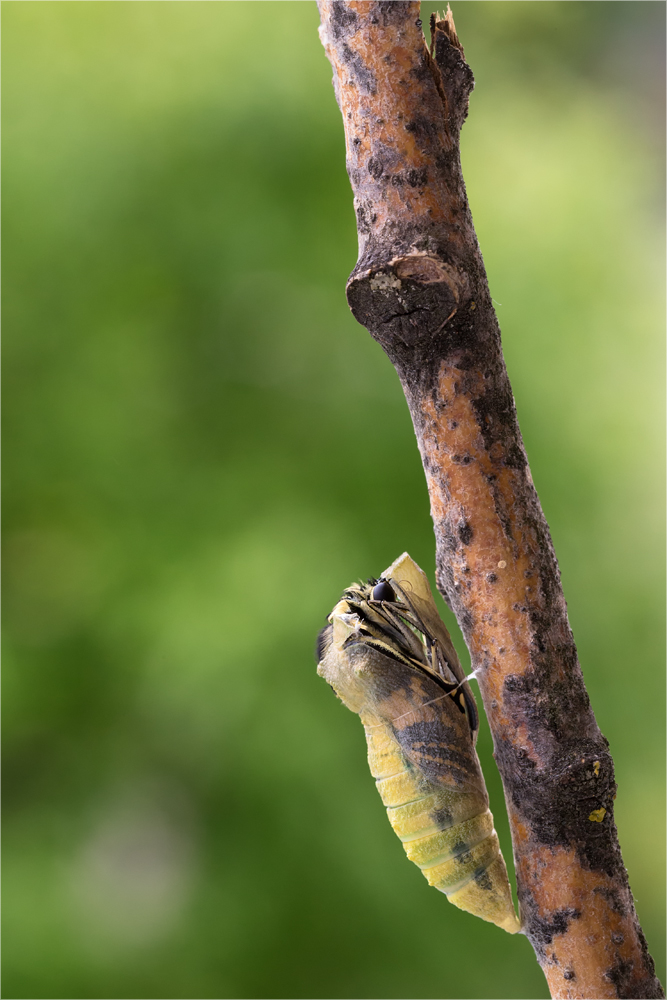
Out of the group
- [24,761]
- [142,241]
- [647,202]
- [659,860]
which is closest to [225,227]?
[142,241]

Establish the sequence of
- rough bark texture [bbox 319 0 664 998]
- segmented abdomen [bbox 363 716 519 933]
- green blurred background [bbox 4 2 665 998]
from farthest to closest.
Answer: green blurred background [bbox 4 2 665 998] → segmented abdomen [bbox 363 716 519 933] → rough bark texture [bbox 319 0 664 998]

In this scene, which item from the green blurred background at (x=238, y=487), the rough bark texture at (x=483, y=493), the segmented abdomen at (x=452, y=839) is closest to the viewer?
the rough bark texture at (x=483, y=493)

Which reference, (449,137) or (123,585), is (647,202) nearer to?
(123,585)

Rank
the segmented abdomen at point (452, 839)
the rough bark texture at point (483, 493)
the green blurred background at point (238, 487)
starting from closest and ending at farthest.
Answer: the rough bark texture at point (483, 493), the segmented abdomen at point (452, 839), the green blurred background at point (238, 487)

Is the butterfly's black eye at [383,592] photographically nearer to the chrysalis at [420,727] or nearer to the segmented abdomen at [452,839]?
the chrysalis at [420,727]

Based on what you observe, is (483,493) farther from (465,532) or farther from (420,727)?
(420,727)

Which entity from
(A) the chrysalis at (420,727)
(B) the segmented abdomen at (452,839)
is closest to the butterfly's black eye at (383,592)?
(A) the chrysalis at (420,727)

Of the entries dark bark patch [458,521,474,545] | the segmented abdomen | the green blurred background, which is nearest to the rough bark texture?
dark bark patch [458,521,474,545]

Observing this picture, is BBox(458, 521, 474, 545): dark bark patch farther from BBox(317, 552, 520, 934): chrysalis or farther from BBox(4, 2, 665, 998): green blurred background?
BBox(4, 2, 665, 998): green blurred background
